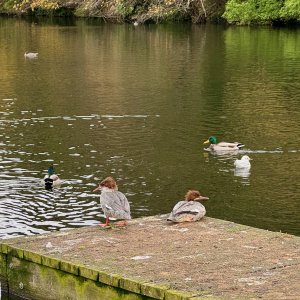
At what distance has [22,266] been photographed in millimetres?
13570

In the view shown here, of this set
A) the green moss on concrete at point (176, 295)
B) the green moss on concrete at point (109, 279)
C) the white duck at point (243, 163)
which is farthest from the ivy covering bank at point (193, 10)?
the green moss on concrete at point (176, 295)

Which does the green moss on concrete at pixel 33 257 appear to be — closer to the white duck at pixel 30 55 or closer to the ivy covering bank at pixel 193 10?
the white duck at pixel 30 55

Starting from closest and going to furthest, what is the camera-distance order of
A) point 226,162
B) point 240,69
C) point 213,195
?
point 213,195, point 226,162, point 240,69

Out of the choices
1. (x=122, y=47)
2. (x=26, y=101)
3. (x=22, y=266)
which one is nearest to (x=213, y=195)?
(x=22, y=266)

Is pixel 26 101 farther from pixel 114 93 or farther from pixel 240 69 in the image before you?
pixel 240 69

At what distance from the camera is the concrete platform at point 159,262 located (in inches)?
465

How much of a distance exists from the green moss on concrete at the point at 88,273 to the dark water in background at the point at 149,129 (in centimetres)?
564

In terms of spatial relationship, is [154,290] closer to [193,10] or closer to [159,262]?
[159,262]

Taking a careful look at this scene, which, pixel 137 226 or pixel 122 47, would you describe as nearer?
pixel 137 226

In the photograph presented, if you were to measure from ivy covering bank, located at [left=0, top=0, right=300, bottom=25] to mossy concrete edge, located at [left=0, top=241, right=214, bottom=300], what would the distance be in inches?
2358

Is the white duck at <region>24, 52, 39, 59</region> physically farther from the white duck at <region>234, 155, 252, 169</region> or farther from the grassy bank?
the white duck at <region>234, 155, 252, 169</region>

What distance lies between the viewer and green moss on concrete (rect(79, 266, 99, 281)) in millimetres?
12424

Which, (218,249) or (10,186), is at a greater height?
(218,249)

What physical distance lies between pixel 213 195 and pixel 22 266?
8.14 meters
